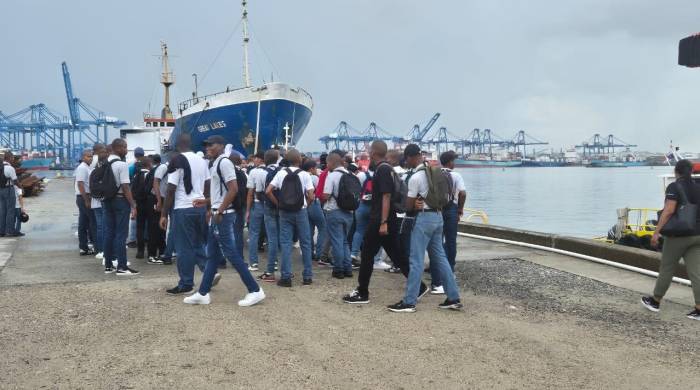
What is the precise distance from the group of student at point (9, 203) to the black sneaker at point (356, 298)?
7.70m

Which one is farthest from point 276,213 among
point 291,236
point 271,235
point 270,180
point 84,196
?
point 84,196

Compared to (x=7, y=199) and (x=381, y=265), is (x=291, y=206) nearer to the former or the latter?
(x=381, y=265)

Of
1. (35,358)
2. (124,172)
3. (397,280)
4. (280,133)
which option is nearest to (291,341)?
(35,358)

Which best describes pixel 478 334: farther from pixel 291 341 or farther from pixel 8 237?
pixel 8 237

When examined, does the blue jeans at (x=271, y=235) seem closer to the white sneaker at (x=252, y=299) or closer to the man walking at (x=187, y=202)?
the man walking at (x=187, y=202)

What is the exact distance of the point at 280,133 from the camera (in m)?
32.0

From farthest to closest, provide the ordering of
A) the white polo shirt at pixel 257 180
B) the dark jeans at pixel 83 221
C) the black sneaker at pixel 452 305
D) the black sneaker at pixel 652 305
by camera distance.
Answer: the dark jeans at pixel 83 221
the white polo shirt at pixel 257 180
the black sneaker at pixel 652 305
the black sneaker at pixel 452 305

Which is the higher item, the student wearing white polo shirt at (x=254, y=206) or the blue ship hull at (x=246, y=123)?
the blue ship hull at (x=246, y=123)

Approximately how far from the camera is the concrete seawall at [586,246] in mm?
8133

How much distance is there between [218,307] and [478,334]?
253cm

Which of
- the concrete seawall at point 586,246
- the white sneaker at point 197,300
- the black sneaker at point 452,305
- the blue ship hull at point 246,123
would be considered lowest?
the black sneaker at point 452,305

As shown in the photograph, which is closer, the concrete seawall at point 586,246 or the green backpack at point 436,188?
the green backpack at point 436,188

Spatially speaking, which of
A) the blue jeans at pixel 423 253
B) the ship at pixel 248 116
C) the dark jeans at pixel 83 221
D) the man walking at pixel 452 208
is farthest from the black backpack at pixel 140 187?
the ship at pixel 248 116

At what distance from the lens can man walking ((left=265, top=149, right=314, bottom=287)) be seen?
700 cm
